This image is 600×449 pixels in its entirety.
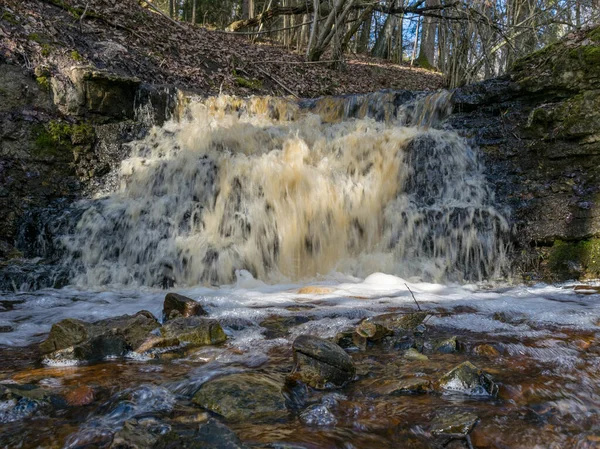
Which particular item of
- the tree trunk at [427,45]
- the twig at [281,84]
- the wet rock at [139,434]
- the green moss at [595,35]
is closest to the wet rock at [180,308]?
the wet rock at [139,434]

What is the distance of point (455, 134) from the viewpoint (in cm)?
738

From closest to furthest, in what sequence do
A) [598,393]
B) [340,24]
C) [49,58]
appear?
1. [598,393]
2. [49,58]
3. [340,24]

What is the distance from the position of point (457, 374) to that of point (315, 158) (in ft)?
18.4

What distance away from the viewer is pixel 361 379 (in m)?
2.54

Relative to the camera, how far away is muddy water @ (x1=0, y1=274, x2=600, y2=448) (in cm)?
196

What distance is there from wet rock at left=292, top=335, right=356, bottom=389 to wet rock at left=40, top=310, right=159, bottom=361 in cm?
126

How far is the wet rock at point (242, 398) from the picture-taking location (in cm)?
213

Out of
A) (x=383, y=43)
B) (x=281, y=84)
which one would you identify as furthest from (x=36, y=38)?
(x=383, y=43)

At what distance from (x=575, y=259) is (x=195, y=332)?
4961 mm

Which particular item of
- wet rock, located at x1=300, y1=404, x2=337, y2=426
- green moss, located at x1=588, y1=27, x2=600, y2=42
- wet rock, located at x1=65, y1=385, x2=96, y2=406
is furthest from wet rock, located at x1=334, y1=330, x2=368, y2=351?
green moss, located at x1=588, y1=27, x2=600, y2=42

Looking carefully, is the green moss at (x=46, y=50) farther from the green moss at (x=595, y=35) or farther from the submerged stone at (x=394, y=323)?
the green moss at (x=595, y=35)

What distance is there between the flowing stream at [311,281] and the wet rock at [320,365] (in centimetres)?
8

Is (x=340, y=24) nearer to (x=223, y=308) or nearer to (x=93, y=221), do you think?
(x=93, y=221)

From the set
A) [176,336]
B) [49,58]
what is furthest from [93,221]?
[176,336]
